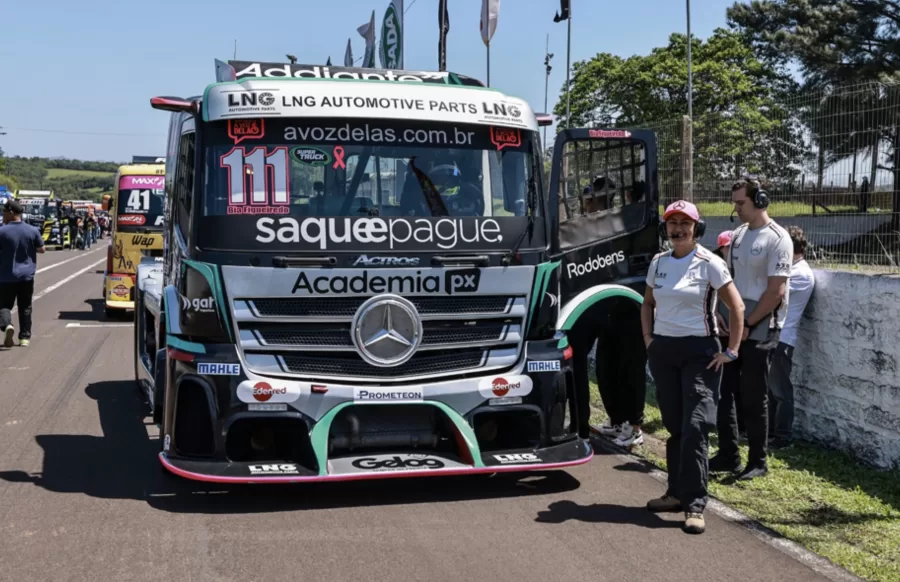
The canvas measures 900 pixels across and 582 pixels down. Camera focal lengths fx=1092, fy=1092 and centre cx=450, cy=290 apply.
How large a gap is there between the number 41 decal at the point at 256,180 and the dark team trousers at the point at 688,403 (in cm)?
242

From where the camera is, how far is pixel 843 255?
8414 millimetres

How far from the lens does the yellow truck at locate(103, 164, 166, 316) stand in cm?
1742

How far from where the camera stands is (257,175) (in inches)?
261

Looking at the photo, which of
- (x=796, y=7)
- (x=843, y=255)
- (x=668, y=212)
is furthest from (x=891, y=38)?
(x=668, y=212)

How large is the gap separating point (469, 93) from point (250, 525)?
3036mm

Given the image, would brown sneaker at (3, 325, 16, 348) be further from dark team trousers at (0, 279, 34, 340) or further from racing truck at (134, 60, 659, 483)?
racing truck at (134, 60, 659, 483)

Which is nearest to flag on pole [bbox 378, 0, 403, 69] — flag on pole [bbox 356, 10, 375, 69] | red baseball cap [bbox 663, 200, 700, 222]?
flag on pole [bbox 356, 10, 375, 69]

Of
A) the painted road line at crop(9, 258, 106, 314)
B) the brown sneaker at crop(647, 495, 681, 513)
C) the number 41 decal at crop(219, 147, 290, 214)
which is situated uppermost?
the number 41 decal at crop(219, 147, 290, 214)

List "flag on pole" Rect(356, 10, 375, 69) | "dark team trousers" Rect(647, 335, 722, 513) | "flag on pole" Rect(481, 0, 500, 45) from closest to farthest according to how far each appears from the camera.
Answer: "dark team trousers" Rect(647, 335, 722, 513), "flag on pole" Rect(481, 0, 500, 45), "flag on pole" Rect(356, 10, 375, 69)

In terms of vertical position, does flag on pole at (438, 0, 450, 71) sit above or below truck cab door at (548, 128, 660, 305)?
above

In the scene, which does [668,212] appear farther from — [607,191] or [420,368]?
[607,191]

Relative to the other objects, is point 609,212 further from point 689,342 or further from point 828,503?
point 828,503

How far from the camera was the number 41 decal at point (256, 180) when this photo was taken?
21.6 feet

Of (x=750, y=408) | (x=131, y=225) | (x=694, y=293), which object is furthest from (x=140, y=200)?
(x=694, y=293)
